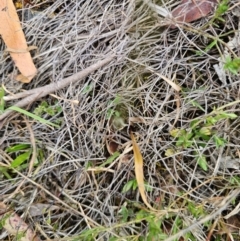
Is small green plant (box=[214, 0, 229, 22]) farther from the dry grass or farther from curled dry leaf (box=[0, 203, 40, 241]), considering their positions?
curled dry leaf (box=[0, 203, 40, 241])

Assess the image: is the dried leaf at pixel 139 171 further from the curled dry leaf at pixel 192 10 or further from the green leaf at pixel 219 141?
the curled dry leaf at pixel 192 10

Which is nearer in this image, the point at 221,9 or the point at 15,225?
the point at 221,9

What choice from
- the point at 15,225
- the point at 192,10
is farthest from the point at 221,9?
the point at 15,225

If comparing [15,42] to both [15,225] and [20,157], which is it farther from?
[15,225]

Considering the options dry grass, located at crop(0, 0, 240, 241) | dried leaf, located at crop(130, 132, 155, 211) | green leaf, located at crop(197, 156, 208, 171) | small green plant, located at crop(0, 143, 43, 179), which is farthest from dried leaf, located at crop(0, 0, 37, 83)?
green leaf, located at crop(197, 156, 208, 171)

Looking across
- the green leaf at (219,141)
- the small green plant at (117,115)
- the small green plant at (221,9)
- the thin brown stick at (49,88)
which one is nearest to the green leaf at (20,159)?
the thin brown stick at (49,88)

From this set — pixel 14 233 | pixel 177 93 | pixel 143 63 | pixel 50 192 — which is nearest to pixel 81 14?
pixel 143 63

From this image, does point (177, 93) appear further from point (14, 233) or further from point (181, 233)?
point (14, 233)
